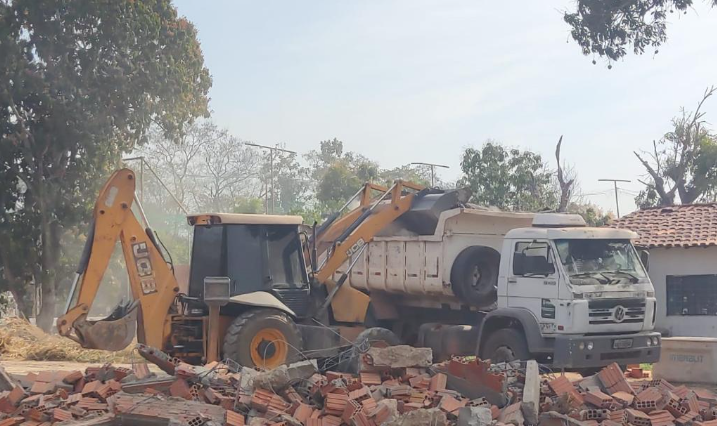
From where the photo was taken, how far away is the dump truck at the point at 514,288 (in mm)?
11625

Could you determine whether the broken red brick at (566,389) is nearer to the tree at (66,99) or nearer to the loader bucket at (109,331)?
the loader bucket at (109,331)

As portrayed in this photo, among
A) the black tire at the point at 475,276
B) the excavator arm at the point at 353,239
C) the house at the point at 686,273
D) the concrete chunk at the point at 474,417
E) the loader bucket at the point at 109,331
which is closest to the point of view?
the concrete chunk at the point at 474,417

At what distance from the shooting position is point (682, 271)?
77.0 ft

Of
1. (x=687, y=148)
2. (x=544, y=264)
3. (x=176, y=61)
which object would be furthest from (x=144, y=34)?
(x=687, y=148)

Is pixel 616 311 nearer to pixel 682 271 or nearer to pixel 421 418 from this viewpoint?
pixel 421 418

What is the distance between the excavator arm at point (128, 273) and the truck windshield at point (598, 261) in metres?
5.77

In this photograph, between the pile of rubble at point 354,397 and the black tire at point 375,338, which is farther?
the black tire at point 375,338

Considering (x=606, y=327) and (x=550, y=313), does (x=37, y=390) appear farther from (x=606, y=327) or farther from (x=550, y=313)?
(x=606, y=327)

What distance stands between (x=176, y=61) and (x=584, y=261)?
18.3 metres

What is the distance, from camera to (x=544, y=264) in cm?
1191

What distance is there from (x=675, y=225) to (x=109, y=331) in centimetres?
1819

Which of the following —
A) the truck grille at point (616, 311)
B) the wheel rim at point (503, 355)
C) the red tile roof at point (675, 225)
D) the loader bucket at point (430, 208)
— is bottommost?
the wheel rim at point (503, 355)

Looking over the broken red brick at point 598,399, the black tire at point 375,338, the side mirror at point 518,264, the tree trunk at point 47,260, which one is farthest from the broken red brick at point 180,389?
the tree trunk at point 47,260

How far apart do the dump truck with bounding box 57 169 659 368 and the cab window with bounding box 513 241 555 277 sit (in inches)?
0.8
